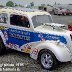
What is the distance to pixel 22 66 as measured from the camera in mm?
8820

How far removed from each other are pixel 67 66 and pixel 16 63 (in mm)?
1792

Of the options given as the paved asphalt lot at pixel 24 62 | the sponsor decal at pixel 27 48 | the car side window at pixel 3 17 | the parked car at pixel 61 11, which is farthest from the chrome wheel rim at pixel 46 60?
the parked car at pixel 61 11

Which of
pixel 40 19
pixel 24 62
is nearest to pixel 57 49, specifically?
pixel 24 62

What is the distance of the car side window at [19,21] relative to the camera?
9359 millimetres

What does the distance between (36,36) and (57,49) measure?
106cm

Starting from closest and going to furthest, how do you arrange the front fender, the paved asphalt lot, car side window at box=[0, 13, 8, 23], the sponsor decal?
1. the front fender
2. the paved asphalt lot
3. the sponsor decal
4. car side window at box=[0, 13, 8, 23]

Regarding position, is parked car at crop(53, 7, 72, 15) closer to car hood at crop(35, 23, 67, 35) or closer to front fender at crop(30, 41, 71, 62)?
car hood at crop(35, 23, 67, 35)

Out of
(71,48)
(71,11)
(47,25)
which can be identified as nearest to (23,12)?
(47,25)

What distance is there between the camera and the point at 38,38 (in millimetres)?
8938

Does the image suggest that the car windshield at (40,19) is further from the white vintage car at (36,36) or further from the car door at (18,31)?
the car door at (18,31)

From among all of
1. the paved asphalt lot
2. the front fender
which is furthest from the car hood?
the paved asphalt lot

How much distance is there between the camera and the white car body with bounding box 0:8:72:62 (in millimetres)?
8406

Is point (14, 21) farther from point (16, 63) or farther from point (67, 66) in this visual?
point (67, 66)

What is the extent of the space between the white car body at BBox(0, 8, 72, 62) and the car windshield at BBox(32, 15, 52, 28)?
0.14 meters
